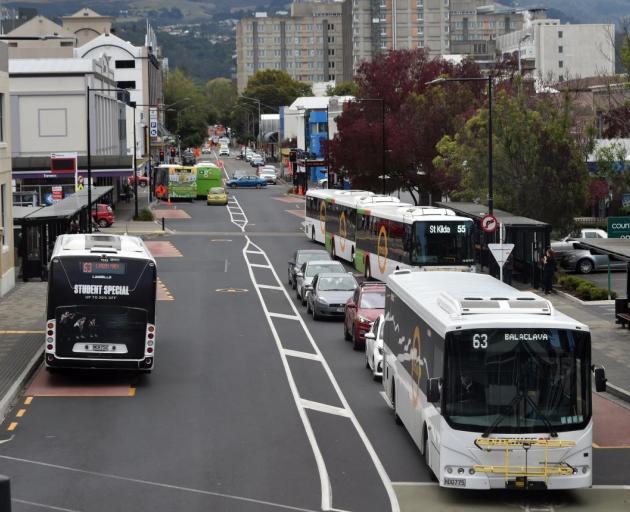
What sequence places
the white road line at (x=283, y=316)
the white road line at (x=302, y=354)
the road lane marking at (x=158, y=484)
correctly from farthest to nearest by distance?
the white road line at (x=283, y=316) < the white road line at (x=302, y=354) < the road lane marking at (x=158, y=484)

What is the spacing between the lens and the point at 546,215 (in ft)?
154

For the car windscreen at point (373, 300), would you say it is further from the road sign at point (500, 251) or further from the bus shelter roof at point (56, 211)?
the bus shelter roof at point (56, 211)

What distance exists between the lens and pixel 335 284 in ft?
121

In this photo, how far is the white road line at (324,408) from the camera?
22927 millimetres

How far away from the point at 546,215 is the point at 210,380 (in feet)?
77.6

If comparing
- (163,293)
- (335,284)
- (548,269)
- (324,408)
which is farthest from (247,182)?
(324,408)

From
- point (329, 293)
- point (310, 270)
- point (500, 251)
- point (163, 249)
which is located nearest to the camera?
point (500, 251)

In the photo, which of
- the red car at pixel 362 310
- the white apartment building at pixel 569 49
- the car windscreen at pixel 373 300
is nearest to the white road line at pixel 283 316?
the red car at pixel 362 310

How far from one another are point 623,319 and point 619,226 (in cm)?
321

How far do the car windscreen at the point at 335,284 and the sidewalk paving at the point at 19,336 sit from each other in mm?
8187

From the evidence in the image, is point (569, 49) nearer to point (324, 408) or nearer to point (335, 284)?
point (335, 284)

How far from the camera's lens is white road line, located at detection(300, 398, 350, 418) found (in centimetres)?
2293

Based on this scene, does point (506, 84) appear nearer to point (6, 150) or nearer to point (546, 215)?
point (546, 215)

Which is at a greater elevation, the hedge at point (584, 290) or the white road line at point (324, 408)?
the hedge at point (584, 290)
